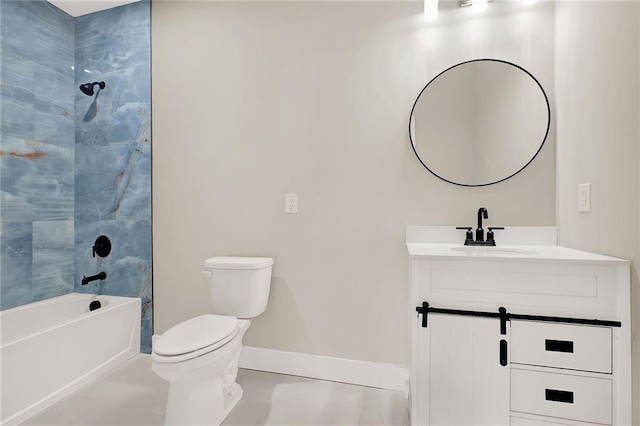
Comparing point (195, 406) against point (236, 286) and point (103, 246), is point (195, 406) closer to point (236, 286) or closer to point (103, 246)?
point (236, 286)

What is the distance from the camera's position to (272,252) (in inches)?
80.4

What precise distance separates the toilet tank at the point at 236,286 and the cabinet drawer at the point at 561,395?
129 centimetres

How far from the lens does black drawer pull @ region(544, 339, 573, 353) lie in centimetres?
116

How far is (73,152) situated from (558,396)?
3.25 metres

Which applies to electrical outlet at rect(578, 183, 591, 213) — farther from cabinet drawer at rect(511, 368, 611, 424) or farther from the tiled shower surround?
the tiled shower surround

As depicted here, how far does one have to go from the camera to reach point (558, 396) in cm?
116

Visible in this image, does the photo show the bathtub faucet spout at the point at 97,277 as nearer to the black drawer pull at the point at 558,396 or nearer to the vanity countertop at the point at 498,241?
the vanity countertop at the point at 498,241

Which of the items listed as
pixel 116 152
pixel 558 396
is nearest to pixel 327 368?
pixel 558 396

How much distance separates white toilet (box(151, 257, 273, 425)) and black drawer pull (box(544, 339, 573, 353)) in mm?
1326

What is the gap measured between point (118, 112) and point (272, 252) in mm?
1562

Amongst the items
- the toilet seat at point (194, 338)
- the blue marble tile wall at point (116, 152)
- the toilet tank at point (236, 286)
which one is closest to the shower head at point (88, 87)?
the blue marble tile wall at point (116, 152)

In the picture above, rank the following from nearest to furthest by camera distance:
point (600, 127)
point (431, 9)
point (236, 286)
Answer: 1. point (600, 127)
2. point (431, 9)
3. point (236, 286)

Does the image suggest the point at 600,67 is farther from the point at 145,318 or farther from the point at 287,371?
the point at 145,318

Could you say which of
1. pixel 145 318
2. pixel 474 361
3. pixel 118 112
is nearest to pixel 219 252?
pixel 145 318
